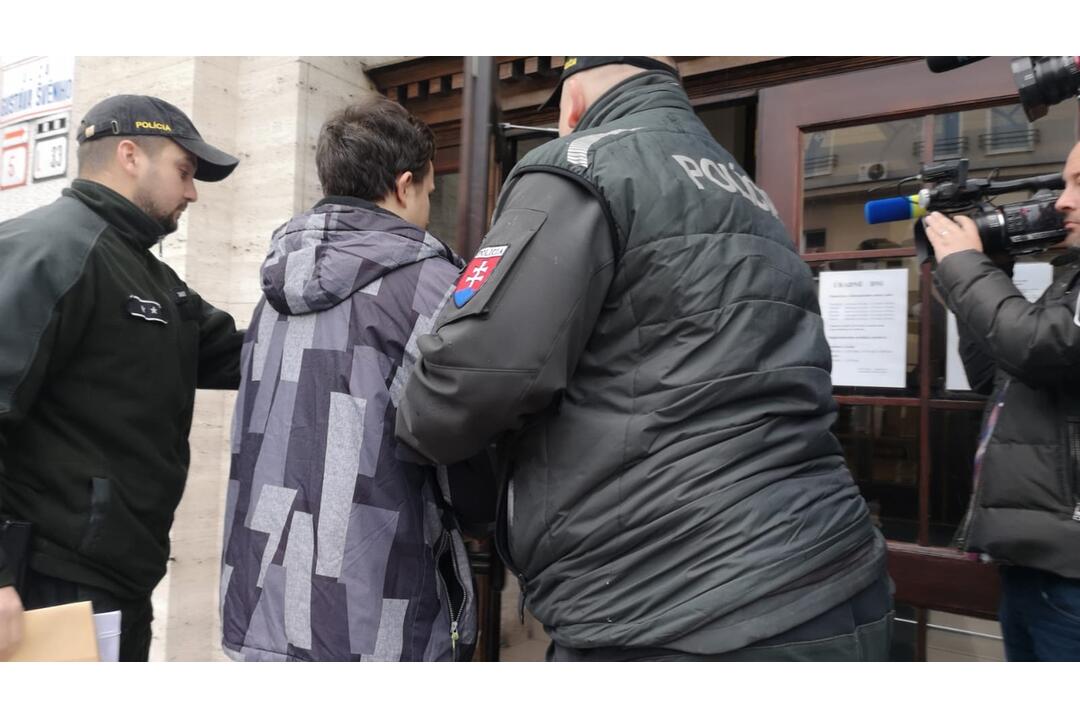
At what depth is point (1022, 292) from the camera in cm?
210

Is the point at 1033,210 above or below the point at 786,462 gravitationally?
above

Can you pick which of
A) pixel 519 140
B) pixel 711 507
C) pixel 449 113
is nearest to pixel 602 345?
pixel 711 507

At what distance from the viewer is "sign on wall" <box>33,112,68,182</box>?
11.1 ft

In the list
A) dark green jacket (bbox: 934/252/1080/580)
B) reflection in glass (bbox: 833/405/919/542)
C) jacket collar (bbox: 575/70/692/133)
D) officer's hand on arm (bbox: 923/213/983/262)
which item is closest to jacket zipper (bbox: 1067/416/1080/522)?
dark green jacket (bbox: 934/252/1080/580)

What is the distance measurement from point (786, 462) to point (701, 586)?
0.23 metres

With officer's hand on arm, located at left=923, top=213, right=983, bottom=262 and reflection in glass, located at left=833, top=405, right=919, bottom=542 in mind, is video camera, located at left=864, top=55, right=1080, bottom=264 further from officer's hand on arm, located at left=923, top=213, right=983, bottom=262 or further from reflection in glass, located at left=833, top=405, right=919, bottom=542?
reflection in glass, located at left=833, top=405, right=919, bottom=542

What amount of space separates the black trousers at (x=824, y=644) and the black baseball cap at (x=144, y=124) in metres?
1.59

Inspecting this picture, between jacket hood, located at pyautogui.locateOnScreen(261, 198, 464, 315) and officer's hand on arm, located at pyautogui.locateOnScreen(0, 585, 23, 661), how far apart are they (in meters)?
0.71

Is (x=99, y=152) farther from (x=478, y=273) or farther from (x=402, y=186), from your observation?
(x=478, y=273)

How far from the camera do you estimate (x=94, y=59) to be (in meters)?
3.31

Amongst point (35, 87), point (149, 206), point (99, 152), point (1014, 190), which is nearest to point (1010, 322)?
point (1014, 190)

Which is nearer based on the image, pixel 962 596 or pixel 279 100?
pixel 962 596

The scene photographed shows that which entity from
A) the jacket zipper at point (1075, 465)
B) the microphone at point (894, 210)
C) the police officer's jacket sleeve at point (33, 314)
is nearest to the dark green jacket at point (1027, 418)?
the jacket zipper at point (1075, 465)

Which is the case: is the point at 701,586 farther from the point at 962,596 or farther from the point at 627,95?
the point at 962,596
